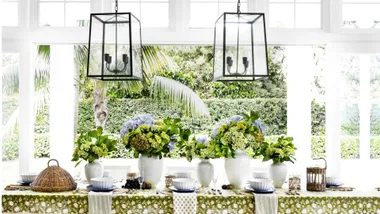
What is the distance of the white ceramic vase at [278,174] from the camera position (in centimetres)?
371

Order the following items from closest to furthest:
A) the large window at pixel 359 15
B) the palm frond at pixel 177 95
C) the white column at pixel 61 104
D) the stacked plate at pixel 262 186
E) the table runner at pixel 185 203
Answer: the table runner at pixel 185 203 < the stacked plate at pixel 262 186 < the large window at pixel 359 15 < the white column at pixel 61 104 < the palm frond at pixel 177 95

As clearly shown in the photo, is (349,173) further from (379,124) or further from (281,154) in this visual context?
(281,154)

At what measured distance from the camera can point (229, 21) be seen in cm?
343

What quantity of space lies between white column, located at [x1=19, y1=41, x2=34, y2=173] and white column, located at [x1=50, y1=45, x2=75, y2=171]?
182 cm

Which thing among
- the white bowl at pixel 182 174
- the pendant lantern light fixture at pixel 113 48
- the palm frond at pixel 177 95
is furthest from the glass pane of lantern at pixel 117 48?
the palm frond at pixel 177 95

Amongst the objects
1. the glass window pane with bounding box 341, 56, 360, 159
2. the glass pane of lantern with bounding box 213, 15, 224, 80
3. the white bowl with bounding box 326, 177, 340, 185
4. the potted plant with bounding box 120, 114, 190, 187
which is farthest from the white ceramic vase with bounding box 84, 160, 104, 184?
the glass window pane with bounding box 341, 56, 360, 159

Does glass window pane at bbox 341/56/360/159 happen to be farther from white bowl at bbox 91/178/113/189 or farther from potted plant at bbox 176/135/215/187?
white bowl at bbox 91/178/113/189

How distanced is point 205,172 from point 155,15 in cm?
154

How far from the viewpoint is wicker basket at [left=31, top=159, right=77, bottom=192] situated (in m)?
3.49

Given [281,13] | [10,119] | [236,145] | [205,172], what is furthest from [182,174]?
[281,13]

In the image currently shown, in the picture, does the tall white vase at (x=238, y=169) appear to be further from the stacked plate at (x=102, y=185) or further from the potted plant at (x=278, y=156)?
the stacked plate at (x=102, y=185)

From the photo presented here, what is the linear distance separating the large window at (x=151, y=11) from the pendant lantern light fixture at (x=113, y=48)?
97 centimetres

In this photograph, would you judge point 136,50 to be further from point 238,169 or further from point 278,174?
point 278,174

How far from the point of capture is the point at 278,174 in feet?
12.2
